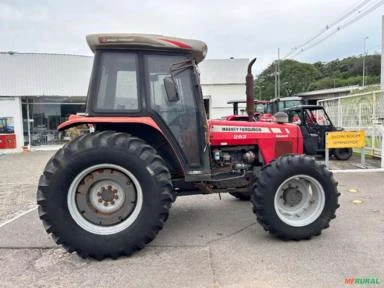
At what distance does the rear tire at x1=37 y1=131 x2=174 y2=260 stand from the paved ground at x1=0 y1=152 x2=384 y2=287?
250 mm

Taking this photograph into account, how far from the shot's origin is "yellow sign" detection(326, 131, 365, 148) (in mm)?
9469

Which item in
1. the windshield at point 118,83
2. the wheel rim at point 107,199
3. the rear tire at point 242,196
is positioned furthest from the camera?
the rear tire at point 242,196

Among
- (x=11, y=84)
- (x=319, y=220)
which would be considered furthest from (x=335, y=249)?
(x=11, y=84)

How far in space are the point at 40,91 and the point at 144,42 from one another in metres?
17.7

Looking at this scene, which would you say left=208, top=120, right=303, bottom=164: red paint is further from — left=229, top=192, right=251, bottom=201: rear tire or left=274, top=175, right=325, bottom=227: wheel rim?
left=229, top=192, right=251, bottom=201: rear tire

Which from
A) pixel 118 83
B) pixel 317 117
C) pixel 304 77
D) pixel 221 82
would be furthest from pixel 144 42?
pixel 304 77

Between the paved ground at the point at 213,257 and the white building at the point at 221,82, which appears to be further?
the white building at the point at 221,82

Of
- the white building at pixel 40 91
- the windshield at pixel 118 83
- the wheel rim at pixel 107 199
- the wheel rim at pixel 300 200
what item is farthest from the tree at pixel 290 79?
the wheel rim at pixel 107 199

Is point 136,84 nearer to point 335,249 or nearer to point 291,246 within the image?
point 291,246

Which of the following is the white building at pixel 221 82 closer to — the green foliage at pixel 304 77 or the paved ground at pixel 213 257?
the paved ground at pixel 213 257

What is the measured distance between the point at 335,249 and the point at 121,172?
8.74 ft

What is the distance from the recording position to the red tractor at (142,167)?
388cm

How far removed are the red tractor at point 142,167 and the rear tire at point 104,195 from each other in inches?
0.4

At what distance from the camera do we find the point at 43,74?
778 inches
